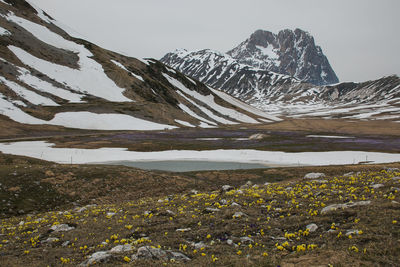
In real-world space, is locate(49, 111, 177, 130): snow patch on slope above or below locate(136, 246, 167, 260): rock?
above

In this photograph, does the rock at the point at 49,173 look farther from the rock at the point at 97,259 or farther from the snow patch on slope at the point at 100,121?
the snow patch on slope at the point at 100,121

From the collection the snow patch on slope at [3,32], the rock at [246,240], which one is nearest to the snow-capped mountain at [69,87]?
the snow patch on slope at [3,32]

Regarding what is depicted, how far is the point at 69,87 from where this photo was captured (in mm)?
150000

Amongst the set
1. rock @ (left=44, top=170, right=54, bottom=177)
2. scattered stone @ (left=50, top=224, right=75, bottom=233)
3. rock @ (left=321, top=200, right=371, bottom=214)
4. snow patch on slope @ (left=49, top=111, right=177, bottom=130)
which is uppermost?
snow patch on slope @ (left=49, top=111, right=177, bottom=130)

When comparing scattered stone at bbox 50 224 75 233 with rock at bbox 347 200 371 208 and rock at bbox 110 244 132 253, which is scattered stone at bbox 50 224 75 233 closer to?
rock at bbox 110 244 132 253

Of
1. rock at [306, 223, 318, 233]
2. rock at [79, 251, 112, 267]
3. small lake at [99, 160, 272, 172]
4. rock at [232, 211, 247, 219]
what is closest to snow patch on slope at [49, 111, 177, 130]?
small lake at [99, 160, 272, 172]

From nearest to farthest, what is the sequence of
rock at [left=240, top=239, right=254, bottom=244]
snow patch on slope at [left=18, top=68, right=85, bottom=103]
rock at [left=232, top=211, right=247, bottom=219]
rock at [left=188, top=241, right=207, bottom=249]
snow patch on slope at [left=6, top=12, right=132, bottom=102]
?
rock at [left=188, top=241, right=207, bottom=249] < rock at [left=240, top=239, right=254, bottom=244] < rock at [left=232, top=211, right=247, bottom=219] < snow patch on slope at [left=18, top=68, right=85, bottom=103] < snow patch on slope at [left=6, top=12, right=132, bottom=102]

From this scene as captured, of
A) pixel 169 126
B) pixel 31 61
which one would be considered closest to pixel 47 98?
pixel 31 61

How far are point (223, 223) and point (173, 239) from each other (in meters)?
2.87

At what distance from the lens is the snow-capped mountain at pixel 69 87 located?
121 meters

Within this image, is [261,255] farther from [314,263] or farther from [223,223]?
[223,223]

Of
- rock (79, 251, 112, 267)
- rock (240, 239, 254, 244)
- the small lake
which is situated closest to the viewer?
rock (79, 251, 112, 267)

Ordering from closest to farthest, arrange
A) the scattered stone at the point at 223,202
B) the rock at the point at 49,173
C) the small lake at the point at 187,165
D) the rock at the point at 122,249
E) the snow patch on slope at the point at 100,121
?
the rock at the point at 122,249 → the scattered stone at the point at 223,202 → the rock at the point at 49,173 → the small lake at the point at 187,165 → the snow patch on slope at the point at 100,121

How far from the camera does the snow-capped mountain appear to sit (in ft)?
398
